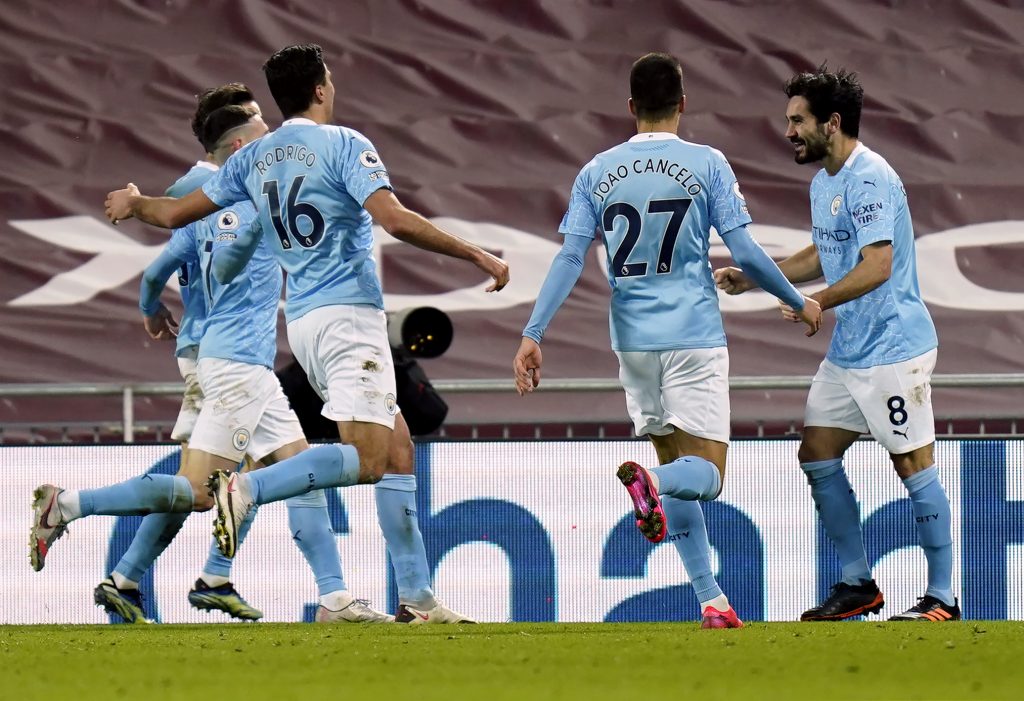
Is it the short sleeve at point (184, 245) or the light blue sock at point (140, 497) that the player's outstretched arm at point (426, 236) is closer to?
the light blue sock at point (140, 497)

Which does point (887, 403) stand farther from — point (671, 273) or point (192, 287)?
point (192, 287)

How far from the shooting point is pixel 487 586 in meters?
7.25

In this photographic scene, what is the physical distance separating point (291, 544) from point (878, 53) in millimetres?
4489

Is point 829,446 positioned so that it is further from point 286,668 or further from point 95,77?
point 95,77

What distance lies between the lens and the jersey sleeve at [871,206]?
620 centimetres

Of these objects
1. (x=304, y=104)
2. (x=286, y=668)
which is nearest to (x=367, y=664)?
(x=286, y=668)

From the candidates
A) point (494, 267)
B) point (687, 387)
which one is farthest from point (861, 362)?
point (494, 267)

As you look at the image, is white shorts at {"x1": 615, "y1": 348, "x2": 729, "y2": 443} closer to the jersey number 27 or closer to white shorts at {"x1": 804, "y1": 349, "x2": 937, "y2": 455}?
the jersey number 27

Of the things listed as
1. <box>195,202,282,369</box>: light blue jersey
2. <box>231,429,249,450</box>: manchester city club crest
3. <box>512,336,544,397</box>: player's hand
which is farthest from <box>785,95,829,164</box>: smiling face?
<box>231,429,249,450</box>: manchester city club crest

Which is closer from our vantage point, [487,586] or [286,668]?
[286,668]

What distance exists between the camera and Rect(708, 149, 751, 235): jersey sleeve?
18.0 feet

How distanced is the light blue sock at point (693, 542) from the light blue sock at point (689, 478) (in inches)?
6.4

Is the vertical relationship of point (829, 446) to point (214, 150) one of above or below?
below

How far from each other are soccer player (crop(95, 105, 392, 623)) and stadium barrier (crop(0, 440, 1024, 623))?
0.48m
